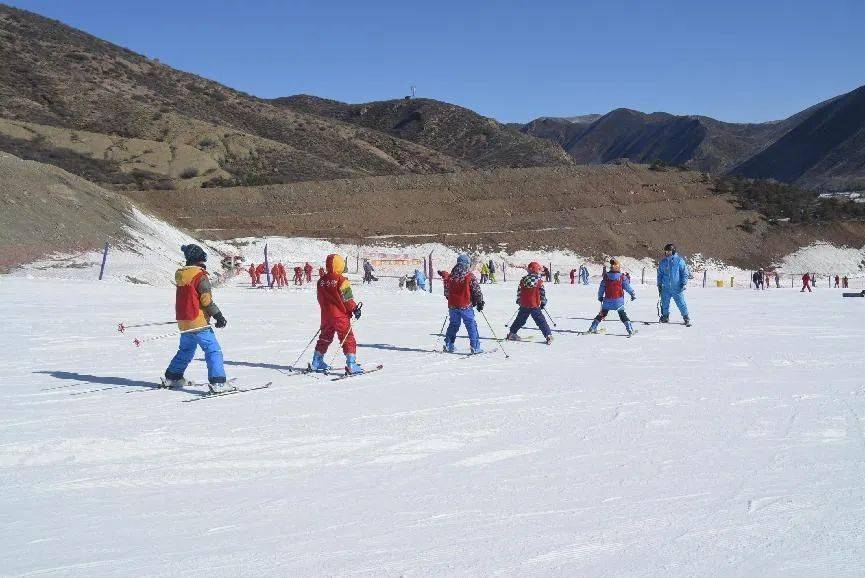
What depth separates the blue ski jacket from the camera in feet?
52.1

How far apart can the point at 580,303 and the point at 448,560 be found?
764 inches

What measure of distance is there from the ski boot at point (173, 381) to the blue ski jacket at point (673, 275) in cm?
1075

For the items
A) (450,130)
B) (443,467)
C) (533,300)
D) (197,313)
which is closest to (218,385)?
(197,313)

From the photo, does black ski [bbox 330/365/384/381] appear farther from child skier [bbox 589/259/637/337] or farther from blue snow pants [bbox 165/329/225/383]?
child skier [bbox 589/259/637/337]

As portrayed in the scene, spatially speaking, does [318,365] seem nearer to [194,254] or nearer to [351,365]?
[351,365]

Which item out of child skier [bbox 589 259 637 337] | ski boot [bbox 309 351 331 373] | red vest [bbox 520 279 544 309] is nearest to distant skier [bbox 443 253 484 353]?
red vest [bbox 520 279 544 309]

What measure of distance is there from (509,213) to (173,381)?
48361mm

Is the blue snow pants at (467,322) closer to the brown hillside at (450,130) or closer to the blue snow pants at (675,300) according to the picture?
the blue snow pants at (675,300)

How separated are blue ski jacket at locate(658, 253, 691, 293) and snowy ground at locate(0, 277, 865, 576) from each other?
4.65m

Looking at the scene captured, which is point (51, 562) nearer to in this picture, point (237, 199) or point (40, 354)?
point (40, 354)

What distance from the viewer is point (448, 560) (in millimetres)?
4043

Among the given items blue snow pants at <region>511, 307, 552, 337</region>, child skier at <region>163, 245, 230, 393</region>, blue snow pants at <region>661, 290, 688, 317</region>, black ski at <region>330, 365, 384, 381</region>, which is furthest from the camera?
blue snow pants at <region>661, 290, 688, 317</region>

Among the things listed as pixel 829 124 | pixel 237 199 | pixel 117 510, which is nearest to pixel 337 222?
pixel 237 199

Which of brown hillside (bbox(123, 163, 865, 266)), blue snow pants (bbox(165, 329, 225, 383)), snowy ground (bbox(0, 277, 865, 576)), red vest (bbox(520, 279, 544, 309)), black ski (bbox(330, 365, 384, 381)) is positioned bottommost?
snowy ground (bbox(0, 277, 865, 576))
